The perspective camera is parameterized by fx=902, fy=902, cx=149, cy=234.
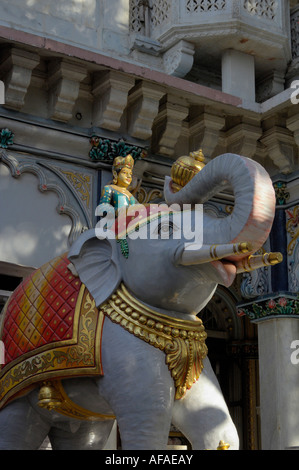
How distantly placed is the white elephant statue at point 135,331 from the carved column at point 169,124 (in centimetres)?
327

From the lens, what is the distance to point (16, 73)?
675 centimetres

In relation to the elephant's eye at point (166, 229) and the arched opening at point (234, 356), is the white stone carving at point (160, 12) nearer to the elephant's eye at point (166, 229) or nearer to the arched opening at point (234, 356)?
the arched opening at point (234, 356)

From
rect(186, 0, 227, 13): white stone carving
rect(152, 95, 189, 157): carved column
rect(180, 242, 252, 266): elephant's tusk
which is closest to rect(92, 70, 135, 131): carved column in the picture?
rect(152, 95, 189, 157): carved column

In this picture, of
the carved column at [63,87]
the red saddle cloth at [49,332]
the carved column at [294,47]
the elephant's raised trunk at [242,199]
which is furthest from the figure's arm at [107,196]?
the carved column at [294,47]

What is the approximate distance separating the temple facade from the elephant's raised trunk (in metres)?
3.11

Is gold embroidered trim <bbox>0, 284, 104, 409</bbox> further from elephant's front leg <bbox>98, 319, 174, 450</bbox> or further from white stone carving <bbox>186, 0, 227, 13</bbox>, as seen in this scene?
white stone carving <bbox>186, 0, 227, 13</bbox>

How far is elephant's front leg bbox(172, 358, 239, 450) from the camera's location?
155 inches

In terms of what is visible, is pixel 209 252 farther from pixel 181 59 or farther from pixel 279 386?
pixel 181 59

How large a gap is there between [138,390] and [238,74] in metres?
4.77

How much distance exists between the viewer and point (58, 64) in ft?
22.6

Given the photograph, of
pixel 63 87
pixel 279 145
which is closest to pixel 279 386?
pixel 279 145

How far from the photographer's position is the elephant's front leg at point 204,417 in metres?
3.94

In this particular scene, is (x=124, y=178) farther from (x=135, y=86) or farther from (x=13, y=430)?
(x=13, y=430)
